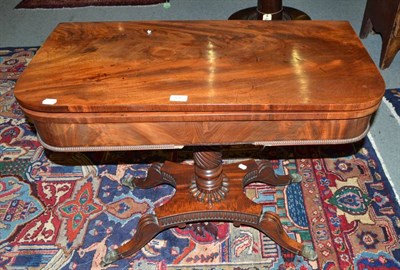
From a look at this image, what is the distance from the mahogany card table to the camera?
105cm

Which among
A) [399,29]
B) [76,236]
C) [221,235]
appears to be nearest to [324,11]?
[399,29]

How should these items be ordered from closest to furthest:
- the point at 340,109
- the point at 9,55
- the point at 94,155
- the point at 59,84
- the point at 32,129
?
the point at 340,109
the point at 59,84
the point at 94,155
the point at 32,129
the point at 9,55

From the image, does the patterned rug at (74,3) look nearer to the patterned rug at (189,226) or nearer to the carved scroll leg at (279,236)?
the patterned rug at (189,226)

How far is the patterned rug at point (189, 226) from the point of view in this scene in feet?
5.10

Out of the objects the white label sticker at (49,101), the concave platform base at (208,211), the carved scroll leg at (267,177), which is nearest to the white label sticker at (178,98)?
the white label sticker at (49,101)

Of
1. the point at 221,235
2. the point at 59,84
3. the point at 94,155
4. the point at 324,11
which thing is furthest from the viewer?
the point at 324,11

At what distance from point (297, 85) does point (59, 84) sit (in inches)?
25.8

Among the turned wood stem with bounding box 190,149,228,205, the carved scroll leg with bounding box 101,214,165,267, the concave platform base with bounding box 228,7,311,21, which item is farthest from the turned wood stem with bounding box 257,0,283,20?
the carved scroll leg with bounding box 101,214,165,267

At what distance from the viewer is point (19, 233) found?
1.68m

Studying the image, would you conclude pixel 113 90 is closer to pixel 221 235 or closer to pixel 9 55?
pixel 221 235

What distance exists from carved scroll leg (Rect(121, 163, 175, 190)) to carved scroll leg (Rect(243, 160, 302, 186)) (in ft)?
1.08

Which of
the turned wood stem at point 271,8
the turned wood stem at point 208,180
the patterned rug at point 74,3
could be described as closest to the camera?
the turned wood stem at point 208,180

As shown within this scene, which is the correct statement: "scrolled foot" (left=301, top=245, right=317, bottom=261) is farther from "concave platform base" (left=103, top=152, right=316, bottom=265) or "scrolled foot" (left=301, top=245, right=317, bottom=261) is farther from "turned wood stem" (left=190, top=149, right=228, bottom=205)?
"turned wood stem" (left=190, top=149, right=228, bottom=205)

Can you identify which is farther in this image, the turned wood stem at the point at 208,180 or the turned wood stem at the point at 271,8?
the turned wood stem at the point at 271,8
